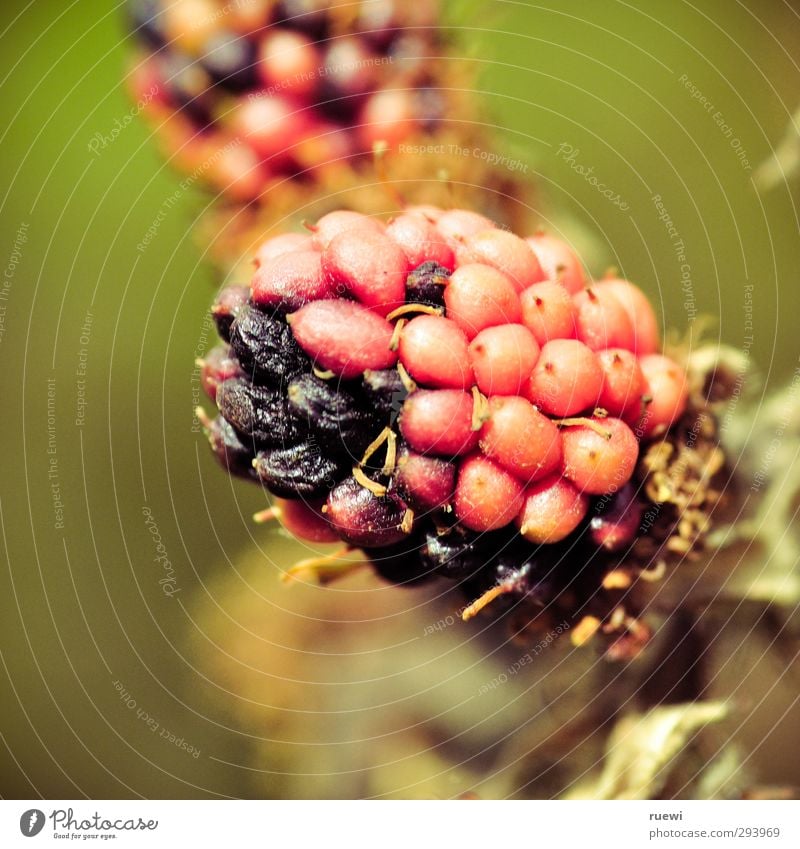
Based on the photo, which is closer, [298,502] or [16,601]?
[298,502]

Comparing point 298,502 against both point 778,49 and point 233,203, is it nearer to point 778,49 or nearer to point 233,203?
point 233,203

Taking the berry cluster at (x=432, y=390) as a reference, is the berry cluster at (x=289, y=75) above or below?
above

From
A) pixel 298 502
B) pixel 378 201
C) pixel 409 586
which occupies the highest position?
pixel 378 201

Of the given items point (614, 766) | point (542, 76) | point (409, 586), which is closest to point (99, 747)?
point (409, 586)
